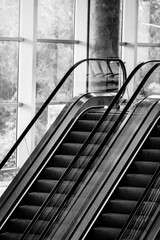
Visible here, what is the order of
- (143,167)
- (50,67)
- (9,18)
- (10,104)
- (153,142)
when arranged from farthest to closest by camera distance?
(50,67)
(10,104)
(9,18)
(153,142)
(143,167)

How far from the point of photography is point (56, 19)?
15.9 meters

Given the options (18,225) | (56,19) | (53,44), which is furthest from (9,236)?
(56,19)

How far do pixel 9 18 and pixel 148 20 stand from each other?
546 cm

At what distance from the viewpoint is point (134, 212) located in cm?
880

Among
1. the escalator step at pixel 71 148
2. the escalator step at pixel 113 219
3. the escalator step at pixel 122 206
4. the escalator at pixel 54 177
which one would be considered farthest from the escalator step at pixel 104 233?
the escalator step at pixel 71 148

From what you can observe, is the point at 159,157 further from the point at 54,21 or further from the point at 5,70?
the point at 54,21

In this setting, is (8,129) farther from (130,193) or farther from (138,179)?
(130,193)

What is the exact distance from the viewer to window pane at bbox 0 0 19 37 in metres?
14.4

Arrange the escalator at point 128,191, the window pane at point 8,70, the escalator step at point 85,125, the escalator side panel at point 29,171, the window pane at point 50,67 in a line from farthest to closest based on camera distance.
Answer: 1. the window pane at point 50,67
2. the window pane at point 8,70
3. the escalator step at point 85,125
4. the escalator side panel at point 29,171
5. the escalator at point 128,191

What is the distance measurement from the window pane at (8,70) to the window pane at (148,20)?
5101 millimetres

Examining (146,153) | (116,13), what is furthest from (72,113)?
(116,13)

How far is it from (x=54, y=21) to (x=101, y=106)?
3.75m

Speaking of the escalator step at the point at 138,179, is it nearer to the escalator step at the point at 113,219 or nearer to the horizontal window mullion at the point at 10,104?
the escalator step at the point at 113,219

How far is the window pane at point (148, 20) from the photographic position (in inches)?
738
